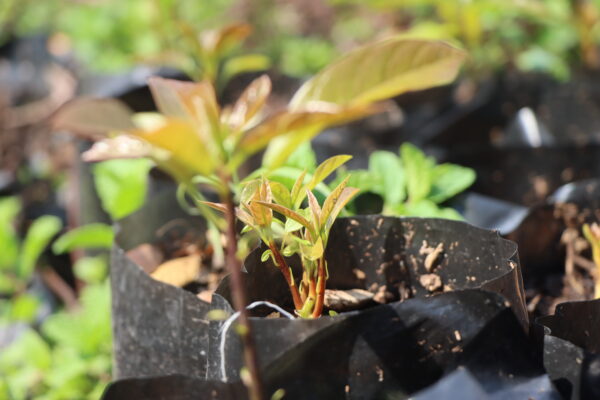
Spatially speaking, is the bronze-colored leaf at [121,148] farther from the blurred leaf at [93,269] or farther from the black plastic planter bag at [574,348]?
the blurred leaf at [93,269]

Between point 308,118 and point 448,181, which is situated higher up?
point 308,118

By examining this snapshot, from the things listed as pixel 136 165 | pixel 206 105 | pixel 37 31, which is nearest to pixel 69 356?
pixel 136 165

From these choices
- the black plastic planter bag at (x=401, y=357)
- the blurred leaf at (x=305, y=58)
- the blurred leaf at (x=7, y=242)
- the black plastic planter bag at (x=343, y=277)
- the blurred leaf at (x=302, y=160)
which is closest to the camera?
the black plastic planter bag at (x=401, y=357)

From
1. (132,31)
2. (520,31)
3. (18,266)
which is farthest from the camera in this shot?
(132,31)

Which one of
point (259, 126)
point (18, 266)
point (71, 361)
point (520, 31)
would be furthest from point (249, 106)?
point (520, 31)

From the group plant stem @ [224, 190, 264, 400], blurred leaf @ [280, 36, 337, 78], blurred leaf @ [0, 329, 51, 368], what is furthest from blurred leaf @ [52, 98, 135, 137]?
blurred leaf @ [280, 36, 337, 78]

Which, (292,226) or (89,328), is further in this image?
(89,328)

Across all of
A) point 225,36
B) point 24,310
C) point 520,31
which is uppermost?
point 225,36

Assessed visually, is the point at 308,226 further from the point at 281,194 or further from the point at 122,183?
the point at 122,183

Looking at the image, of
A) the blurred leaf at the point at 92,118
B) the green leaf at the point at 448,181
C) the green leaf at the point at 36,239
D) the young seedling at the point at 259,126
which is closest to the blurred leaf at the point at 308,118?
the young seedling at the point at 259,126
